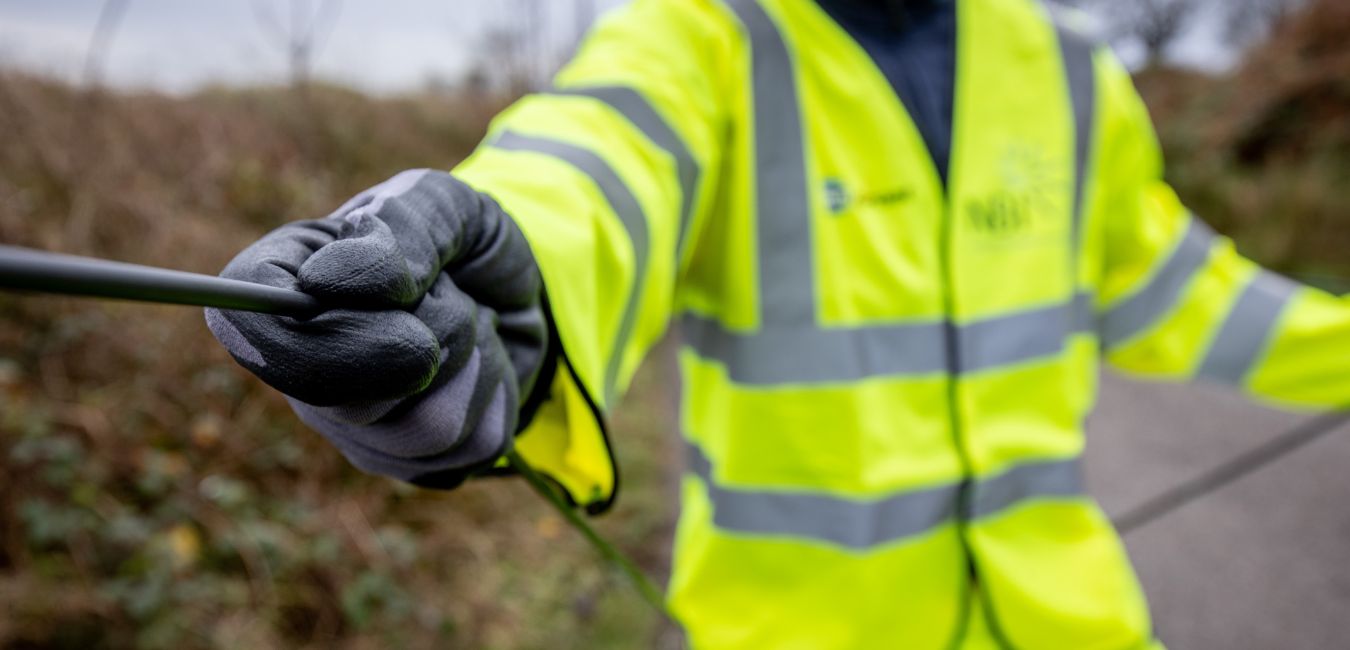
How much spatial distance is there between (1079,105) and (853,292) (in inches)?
24.5

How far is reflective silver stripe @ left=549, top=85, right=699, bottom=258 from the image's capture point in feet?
3.39

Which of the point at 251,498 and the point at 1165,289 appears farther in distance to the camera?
the point at 251,498

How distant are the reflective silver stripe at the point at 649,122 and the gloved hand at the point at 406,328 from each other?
35 cm

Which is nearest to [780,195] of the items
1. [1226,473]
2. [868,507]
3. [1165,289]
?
[868,507]

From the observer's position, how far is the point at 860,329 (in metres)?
1.18

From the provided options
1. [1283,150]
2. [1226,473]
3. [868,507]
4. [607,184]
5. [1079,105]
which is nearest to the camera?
[607,184]

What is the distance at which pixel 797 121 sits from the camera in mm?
1181

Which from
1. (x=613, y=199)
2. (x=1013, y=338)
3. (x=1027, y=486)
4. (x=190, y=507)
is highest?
(x=613, y=199)

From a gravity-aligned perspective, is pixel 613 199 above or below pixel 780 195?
above

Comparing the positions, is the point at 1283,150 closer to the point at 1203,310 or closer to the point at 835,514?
the point at 1203,310

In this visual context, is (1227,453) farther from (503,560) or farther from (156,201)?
(156,201)

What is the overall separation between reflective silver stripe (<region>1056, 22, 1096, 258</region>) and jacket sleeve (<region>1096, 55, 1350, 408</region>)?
16 cm

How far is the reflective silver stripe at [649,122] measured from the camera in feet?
3.39

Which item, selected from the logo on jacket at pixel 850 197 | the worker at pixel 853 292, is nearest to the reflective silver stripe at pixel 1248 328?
the worker at pixel 853 292
